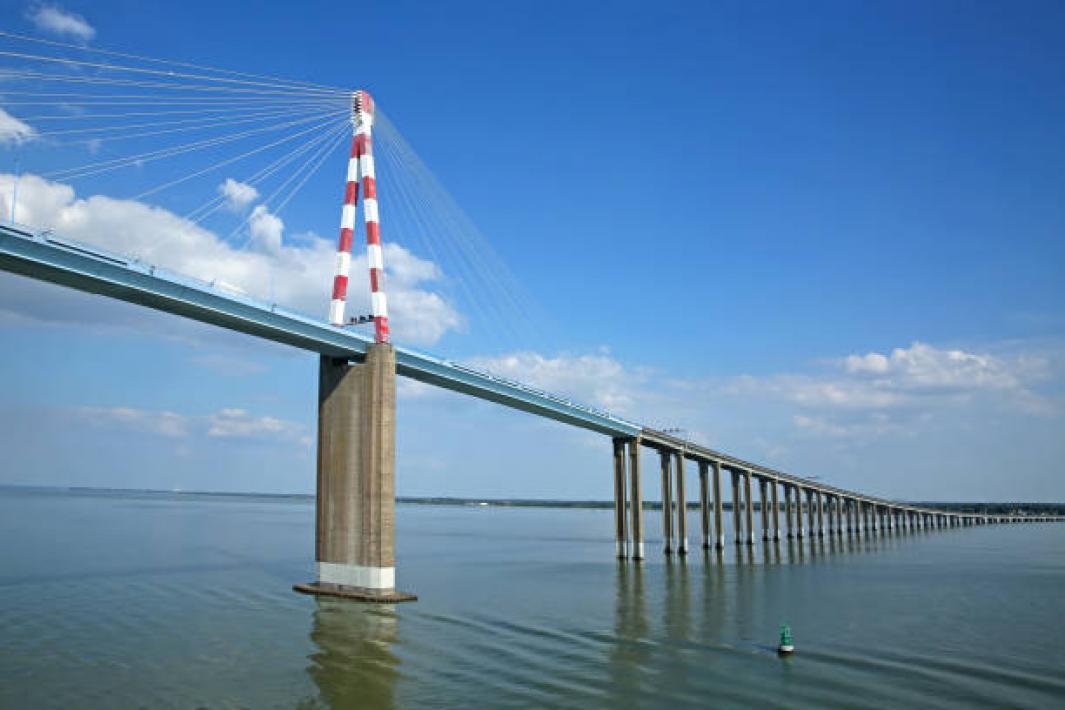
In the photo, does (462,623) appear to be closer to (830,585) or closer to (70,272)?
(70,272)

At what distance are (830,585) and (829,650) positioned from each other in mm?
24951

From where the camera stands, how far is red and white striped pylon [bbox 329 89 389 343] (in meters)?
43.9

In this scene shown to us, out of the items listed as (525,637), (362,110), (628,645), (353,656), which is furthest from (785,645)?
(362,110)

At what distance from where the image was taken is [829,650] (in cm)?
3080

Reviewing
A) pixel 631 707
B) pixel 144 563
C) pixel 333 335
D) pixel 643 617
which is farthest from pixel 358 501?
pixel 144 563

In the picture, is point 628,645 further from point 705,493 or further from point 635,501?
point 705,493

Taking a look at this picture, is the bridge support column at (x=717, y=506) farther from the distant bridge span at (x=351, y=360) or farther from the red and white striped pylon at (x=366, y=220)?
the red and white striped pylon at (x=366, y=220)

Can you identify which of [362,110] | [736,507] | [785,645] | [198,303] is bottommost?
[785,645]

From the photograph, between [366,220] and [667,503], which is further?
[667,503]

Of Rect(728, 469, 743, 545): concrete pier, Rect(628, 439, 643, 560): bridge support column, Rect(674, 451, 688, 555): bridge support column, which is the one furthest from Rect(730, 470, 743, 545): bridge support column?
Rect(628, 439, 643, 560): bridge support column

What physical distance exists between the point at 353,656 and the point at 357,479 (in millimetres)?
14862

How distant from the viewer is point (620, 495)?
7375 centimetres

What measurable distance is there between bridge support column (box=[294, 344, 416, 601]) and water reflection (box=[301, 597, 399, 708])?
2.43 meters

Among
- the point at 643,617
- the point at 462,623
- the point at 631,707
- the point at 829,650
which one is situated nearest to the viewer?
the point at 631,707
